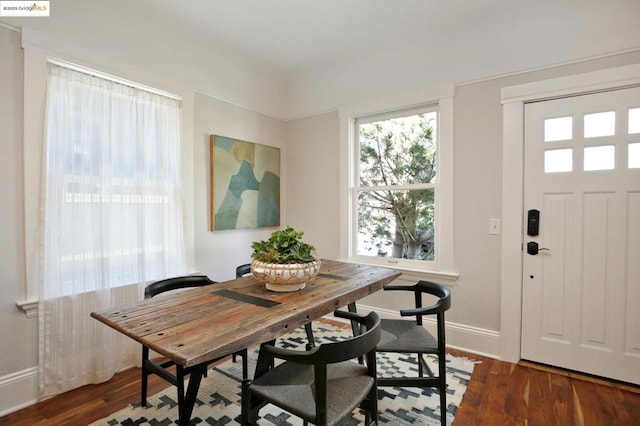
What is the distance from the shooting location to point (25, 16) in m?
1.95

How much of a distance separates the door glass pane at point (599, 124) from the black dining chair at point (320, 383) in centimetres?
215

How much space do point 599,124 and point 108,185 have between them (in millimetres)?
3453

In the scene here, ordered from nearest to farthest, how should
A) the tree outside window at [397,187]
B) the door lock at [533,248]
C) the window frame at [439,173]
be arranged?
the door lock at [533,248] → the window frame at [439,173] → the tree outside window at [397,187]

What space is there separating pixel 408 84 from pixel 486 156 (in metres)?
0.97

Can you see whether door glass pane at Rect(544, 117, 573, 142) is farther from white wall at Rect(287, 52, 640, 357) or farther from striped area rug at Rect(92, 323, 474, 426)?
striped area rug at Rect(92, 323, 474, 426)

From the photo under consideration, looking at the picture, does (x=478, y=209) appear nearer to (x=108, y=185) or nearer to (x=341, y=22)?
(x=341, y=22)

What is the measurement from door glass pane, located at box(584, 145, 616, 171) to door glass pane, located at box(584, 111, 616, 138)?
3.7 inches

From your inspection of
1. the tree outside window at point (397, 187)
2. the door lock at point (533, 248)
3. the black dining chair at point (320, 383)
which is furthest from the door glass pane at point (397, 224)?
the black dining chair at point (320, 383)

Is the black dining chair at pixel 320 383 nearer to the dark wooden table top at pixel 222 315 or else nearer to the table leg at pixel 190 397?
the dark wooden table top at pixel 222 315

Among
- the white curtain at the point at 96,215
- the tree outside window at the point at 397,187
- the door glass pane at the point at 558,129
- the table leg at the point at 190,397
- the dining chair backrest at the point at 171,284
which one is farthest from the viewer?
the tree outside window at the point at 397,187

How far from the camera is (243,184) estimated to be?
3289mm

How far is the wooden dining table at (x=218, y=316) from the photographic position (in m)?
1.13

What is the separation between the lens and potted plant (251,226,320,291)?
5.46ft

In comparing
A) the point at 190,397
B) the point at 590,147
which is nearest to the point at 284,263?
the point at 190,397
